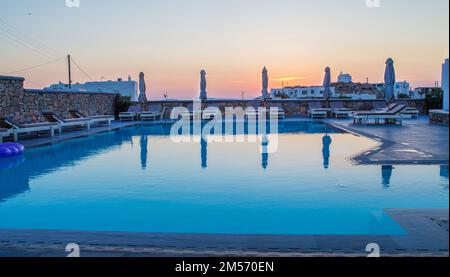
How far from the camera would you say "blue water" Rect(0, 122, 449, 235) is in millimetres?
4246

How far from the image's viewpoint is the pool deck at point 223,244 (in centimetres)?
295

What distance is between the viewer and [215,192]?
5590 millimetres

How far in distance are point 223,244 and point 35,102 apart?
44.7 ft

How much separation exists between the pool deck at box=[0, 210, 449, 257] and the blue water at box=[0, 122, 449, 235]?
0.39m

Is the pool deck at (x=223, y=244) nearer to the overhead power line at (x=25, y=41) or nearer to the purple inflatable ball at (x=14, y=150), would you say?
the purple inflatable ball at (x=14, y=150)

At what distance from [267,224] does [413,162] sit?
3952 millimetres

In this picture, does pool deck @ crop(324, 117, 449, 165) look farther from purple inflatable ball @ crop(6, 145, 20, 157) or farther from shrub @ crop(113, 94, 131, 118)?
Result: shrub @ crop(113, 94, 131, 118)

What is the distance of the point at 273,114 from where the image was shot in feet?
68.5

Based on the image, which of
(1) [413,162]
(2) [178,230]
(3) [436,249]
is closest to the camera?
(3) [436,249]

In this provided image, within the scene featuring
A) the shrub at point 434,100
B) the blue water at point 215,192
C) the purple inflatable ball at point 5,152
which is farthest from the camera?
the shrub at point 434,100

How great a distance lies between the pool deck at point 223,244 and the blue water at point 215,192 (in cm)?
39

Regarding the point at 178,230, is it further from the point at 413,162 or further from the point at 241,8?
the point at 241,8

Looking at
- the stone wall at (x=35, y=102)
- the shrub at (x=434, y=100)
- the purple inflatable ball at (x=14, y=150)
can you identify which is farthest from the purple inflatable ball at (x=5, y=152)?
the shrub at (x=434, y=100)
